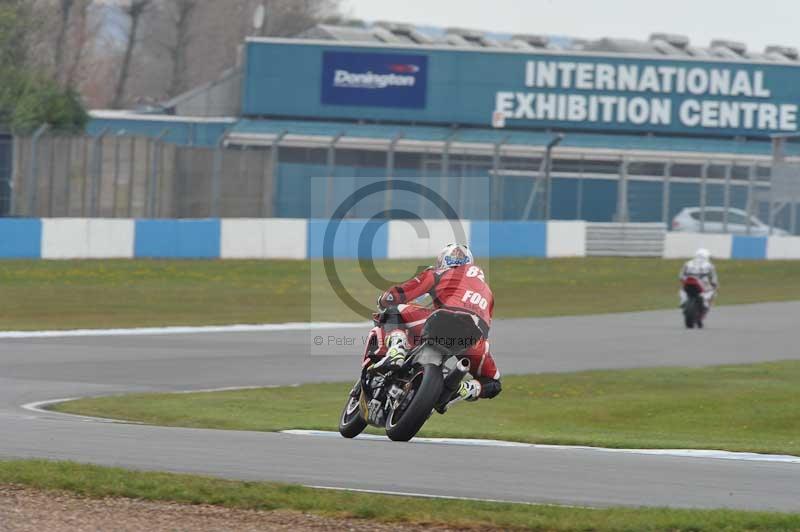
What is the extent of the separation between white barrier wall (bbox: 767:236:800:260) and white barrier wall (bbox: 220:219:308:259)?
13169mm

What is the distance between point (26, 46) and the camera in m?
40.1

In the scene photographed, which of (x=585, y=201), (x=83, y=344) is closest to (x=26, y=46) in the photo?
(x=585, y=201)

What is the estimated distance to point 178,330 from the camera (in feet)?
69.8

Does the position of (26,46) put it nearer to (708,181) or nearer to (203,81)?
(708,181)

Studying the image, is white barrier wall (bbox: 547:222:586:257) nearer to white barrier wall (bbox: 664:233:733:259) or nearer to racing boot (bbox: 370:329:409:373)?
white barrier wall (bbox: 664:233:733:259)

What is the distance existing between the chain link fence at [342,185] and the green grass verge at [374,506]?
23374mm

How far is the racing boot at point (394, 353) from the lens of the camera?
1015 cm

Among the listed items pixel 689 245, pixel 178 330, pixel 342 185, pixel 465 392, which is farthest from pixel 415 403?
pixel 689 245

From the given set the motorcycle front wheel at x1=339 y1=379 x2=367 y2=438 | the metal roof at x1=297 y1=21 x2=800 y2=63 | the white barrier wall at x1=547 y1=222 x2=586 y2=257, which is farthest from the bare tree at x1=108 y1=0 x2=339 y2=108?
the motorcycle front wheel at x1=339 y1=379 x2=367 y2=438

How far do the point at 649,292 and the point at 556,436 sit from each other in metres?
19.5

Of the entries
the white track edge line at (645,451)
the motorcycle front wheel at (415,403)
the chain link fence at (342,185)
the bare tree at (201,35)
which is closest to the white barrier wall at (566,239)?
the chain link fence at (342,185)

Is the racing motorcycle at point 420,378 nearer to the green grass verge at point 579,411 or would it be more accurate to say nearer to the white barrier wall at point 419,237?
the green grass verge at point 579,411

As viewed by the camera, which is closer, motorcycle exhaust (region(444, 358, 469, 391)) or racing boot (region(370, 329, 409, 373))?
motorcycle exhaust (region(444, 358, 469, 391))

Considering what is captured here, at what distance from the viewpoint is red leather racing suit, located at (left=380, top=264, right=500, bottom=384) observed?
10180 millimetres
